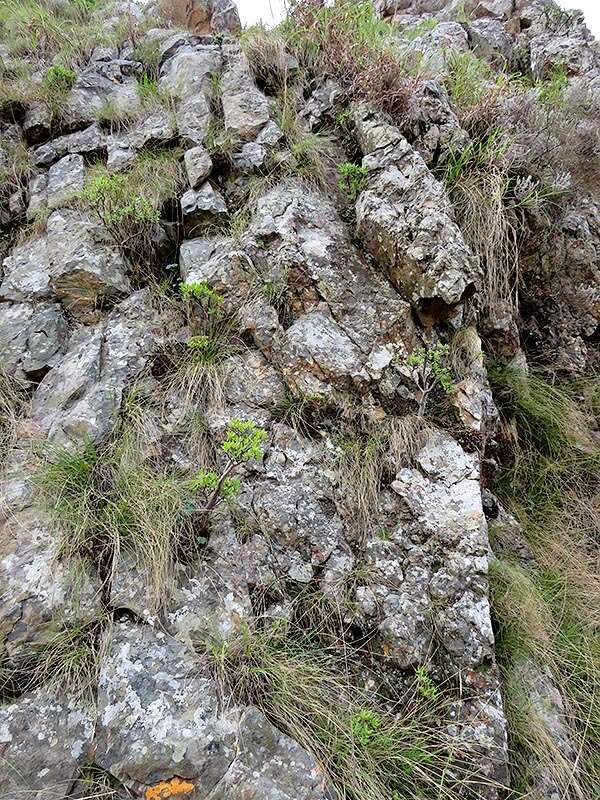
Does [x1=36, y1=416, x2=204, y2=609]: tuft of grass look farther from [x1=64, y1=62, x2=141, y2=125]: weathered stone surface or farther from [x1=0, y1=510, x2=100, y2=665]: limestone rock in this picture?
[x1=64, y1=62, x2=141, y2=125]: weathered stone surface

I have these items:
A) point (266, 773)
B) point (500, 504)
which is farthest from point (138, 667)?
point (500, 504)

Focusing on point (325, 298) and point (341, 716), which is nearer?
point (341, 716)

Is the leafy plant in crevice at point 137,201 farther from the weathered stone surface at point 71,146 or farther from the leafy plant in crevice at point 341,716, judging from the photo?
the leafy plant in crevice at point 341,716

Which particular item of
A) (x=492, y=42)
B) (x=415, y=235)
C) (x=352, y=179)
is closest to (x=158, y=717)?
(x=415, y=235)

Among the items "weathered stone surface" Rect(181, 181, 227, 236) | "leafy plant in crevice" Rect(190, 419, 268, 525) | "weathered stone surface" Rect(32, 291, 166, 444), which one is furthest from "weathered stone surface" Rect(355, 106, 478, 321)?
"weathered stone surface" Rect(32, 291, 166, 444)

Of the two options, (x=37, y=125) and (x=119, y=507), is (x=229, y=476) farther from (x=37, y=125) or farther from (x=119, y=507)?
(x=37, y=125)

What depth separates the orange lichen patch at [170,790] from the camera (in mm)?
1539

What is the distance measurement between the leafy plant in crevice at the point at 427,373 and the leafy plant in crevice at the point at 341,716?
1297mm

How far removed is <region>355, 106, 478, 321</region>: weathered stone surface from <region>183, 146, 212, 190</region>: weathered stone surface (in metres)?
1.15

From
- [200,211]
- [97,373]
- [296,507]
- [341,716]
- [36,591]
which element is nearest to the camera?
[341,716]

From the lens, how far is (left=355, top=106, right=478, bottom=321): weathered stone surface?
8.57ft

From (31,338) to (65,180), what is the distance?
1.52m

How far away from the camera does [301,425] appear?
8.18 ft

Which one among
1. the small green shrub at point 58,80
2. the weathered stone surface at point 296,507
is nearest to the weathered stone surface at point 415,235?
the weathered stone surface at point 296,507
